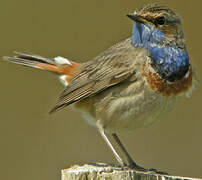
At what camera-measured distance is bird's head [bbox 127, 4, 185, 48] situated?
670 centimetres

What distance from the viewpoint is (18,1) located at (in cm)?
970

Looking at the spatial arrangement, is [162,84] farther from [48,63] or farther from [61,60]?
[48,63]

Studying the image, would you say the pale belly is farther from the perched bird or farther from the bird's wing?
the bird's wing

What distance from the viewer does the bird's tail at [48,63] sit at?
25.5ft

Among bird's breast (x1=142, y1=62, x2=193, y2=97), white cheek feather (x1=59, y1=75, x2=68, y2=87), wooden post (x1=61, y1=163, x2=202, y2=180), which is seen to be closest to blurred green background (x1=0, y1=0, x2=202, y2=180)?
white cheek feather (x1=59, y1=75, x2=68, y2=87)

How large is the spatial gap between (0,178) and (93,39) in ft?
7.85

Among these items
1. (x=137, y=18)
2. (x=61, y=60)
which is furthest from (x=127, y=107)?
(x=61, y=60)

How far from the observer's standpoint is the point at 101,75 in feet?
23.1

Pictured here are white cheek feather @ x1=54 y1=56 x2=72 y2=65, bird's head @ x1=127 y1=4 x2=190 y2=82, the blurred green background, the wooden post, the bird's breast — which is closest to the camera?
the wooden post

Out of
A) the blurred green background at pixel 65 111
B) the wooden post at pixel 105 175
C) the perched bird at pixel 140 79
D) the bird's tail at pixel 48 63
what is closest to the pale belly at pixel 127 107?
the perched bird at pixel 140 79

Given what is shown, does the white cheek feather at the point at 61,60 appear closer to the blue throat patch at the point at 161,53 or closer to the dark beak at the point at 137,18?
the blue throat patch at the point at 161,53

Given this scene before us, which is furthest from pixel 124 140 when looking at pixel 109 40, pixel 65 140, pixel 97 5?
pixel 97 5

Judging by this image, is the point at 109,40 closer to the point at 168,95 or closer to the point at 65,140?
the point at 65,140

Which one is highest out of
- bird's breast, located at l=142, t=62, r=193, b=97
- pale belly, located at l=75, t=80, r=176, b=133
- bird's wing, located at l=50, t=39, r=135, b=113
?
bird's wing, located at l=50, t=39, r=135, b=113
